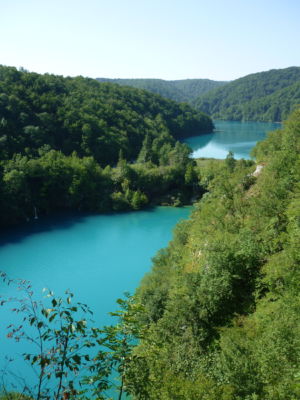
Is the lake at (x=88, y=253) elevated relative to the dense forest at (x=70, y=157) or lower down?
lower down

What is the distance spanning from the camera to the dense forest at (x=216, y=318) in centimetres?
446

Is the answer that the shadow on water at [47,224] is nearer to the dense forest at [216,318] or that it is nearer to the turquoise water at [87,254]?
the turquoise water at [87,254]

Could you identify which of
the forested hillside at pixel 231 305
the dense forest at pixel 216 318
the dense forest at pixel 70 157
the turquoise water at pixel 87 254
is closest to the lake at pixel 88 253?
the turquoise water at pixel 87 254

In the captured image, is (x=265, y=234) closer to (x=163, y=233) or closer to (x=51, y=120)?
(x=163, y=233)

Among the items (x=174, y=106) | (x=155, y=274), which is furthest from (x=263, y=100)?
(x=155, y=274)

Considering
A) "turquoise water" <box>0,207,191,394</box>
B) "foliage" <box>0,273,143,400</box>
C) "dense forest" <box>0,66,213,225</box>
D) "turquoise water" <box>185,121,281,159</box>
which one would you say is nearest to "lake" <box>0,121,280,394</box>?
"turquoise water" <box>0,207,191,394</box>

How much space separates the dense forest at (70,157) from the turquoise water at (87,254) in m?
3.12

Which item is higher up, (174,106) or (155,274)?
(174,106)

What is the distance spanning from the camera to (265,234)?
46.6 feet

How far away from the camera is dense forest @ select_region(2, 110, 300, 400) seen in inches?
175

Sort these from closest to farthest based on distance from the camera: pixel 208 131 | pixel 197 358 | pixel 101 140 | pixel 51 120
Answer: pixel 197 358
pixel 51 120
pixel 101 140
pixel 208 131

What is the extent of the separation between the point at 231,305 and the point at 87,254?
733 inches

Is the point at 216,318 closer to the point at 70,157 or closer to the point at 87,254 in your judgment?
the point at 87,254

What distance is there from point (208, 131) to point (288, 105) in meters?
64.4
